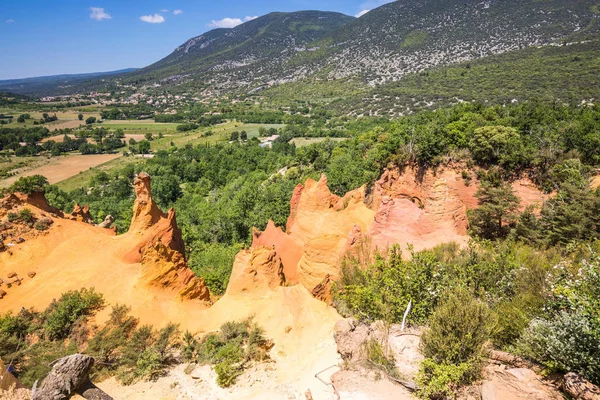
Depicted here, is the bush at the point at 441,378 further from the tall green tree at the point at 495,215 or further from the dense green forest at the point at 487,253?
the tall green tree at the point at 495,215

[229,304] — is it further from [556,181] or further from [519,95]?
[519,95]

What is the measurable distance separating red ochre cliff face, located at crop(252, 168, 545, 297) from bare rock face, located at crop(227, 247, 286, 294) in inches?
44.6

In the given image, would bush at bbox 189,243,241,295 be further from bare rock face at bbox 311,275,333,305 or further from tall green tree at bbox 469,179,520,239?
tall green tree at bbox 469,179,520,239

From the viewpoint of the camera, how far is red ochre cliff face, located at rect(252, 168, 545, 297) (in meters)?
20.0

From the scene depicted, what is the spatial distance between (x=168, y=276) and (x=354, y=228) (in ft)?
37.1

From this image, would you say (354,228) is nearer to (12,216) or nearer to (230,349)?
(230,349)

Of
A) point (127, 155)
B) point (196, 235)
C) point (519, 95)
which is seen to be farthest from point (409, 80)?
point (196, 235)

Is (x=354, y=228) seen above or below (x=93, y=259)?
above

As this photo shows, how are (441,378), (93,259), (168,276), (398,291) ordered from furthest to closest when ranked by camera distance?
(93,259) < (168,276) < (398,291) < (441,378)

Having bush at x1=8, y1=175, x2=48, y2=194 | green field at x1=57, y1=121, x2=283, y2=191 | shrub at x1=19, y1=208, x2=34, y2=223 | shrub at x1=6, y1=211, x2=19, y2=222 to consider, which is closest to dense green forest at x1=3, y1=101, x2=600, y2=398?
shrub at x1=19, y1=208, x2=34, y2=223

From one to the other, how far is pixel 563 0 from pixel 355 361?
7439 inches

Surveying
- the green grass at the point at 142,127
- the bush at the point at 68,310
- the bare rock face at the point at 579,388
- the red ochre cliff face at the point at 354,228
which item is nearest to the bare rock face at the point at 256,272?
the red ochre cliff face at the point at 354,228

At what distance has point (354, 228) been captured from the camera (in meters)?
19.8

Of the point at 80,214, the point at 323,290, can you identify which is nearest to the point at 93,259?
the point at 80,214
